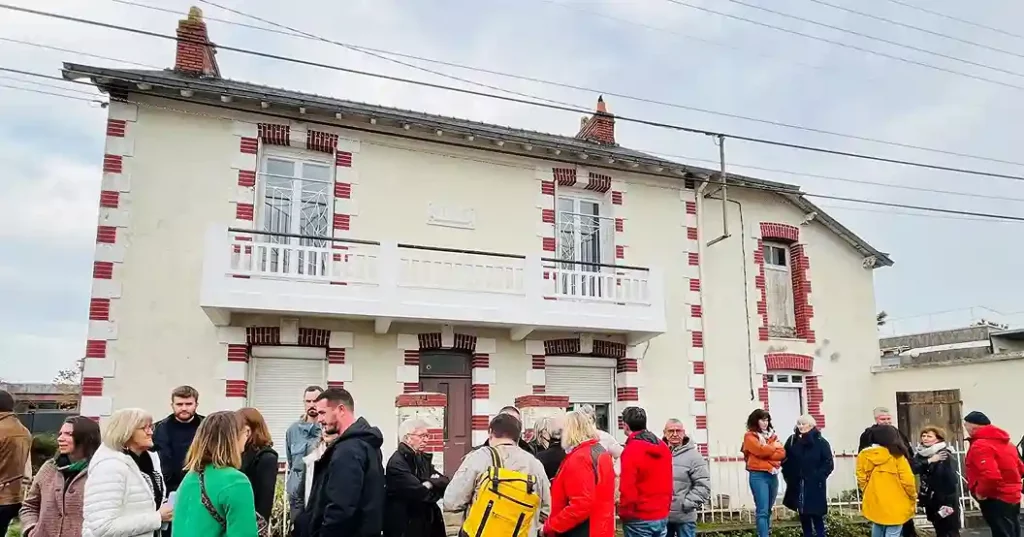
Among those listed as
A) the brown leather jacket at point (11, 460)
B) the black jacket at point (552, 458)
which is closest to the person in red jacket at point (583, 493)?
the black jacket at point (552, 458)

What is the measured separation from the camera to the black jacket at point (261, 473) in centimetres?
483

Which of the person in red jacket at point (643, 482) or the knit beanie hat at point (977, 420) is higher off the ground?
the knit beanie hat at point (977, 420)

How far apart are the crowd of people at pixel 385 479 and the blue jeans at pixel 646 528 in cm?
1

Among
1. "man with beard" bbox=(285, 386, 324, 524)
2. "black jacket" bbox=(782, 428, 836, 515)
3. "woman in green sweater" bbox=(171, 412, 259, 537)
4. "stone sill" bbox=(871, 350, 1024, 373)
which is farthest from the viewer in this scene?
"stone sill" bbox=(871, 350, 1024, 373)

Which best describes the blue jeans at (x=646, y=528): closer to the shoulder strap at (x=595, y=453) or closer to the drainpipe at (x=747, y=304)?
the shoulder strap at (x=595, y=453)

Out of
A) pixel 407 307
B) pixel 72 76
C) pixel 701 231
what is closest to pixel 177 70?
pixel 72 76

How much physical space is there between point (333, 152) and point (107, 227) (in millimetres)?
3233

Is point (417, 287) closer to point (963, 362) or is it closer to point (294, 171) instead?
point (294, 171)

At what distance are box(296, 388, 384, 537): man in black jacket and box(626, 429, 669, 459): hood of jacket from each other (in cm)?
244

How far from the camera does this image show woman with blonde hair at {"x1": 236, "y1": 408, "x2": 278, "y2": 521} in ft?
15.8

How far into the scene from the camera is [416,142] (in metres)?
11.9

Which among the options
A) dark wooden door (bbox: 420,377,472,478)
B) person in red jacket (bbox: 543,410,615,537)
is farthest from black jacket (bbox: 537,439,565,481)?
dark wooden door (bbox: 420,377,472,478)

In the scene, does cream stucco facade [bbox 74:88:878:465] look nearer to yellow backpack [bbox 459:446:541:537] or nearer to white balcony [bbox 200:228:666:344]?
white balcony [bbox 200:228:666:344]

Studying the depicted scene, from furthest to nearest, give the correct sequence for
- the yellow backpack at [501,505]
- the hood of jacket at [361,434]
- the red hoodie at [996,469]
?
the red hoodie at [996,469]
the yellow backpack at [501,505]
the hood of jacket at [361,434]
